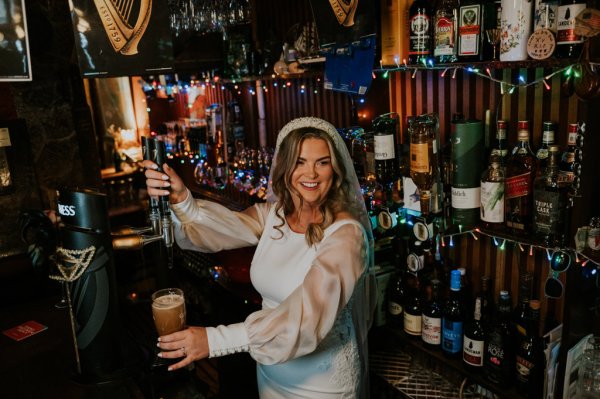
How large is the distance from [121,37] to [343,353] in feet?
5.81

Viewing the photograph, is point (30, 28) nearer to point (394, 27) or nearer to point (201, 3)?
point (201, 3)

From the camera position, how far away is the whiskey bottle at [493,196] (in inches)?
73.7

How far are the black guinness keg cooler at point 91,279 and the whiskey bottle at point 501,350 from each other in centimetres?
145

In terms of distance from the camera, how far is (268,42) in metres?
3.39

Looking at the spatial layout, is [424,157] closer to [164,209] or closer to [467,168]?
[467,168]

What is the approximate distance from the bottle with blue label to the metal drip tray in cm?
25

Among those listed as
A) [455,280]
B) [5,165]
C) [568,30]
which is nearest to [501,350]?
[455,280]

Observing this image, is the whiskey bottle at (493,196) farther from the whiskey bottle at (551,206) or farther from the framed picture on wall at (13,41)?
the framed picture on wall at (13,41)

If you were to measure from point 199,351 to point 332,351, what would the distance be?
0.58 metres

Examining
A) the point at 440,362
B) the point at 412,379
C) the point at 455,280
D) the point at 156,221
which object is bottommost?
the point at 412,379

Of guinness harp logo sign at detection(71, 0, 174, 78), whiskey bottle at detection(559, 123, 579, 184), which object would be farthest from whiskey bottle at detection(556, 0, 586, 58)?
guinness harp logo sign at detection(71, 0, 174, 78)

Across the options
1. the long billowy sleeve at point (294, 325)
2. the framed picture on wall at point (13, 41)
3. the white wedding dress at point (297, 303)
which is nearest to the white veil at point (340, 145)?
the white wedding dress at point (297, 303)

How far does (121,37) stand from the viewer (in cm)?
247

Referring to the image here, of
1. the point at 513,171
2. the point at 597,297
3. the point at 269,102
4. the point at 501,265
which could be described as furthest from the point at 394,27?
the point at 269,102
